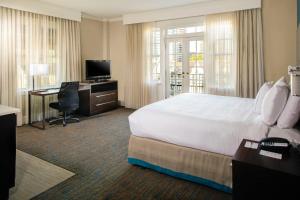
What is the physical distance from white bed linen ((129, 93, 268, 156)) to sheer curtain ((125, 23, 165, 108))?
3.02m

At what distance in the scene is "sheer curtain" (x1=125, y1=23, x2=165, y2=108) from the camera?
6.10 metres

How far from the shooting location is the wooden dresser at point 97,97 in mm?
5723

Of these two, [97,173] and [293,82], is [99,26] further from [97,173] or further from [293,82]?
[293,82]

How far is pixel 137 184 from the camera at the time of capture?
247 cm

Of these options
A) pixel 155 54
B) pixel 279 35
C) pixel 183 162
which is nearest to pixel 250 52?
pixel 279 35

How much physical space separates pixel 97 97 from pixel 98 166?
10.5 ft

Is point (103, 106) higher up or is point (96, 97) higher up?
point (96, 97)

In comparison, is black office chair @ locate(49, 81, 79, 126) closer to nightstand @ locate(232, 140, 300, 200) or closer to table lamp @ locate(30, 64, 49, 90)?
table lamp @ locate(30, 64, 49, 90)

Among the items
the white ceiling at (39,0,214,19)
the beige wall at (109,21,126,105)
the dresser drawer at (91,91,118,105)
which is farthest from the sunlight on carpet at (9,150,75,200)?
the beige wall at (109,21,126,105)

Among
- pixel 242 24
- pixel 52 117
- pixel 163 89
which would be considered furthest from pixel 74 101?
pixel 242 24

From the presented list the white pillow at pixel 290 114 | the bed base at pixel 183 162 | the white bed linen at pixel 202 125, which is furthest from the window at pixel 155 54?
the white pillow at pixel 290 114

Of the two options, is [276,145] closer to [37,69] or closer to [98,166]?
[98,166]

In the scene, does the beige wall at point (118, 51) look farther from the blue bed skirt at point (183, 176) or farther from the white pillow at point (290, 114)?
the white pillow at point (290, 114)

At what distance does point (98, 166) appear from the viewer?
293cm
